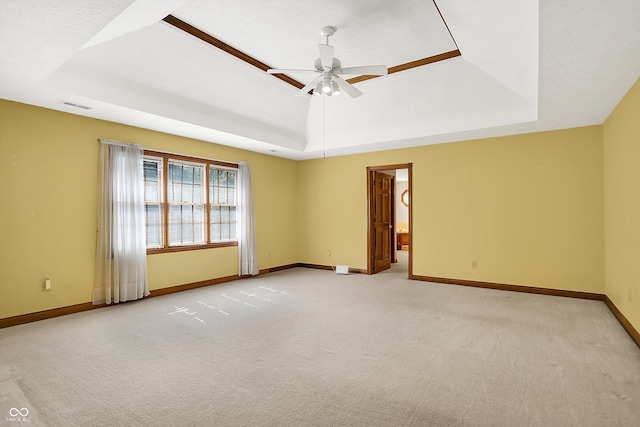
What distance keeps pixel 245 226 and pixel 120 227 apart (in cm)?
227

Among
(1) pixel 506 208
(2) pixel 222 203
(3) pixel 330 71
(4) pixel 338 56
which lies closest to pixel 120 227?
(2) pixel 222 203

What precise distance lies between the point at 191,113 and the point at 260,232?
296cm

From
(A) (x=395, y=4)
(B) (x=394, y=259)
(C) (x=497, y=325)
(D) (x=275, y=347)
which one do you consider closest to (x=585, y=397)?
(C) (x=497, y=325)

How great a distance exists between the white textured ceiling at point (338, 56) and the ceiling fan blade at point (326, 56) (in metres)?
0.48

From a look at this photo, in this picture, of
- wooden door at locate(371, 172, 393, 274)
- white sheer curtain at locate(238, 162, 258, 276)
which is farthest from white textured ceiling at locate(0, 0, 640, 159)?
wooden door at locate(371, 172, 393, 274)

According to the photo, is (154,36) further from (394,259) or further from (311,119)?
(394,259)

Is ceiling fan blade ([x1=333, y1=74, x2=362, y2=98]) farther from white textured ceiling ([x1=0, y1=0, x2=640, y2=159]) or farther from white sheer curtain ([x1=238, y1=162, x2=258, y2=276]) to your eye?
white sheer curtain ([x1=238, y1=162, x2=258, y2=276])

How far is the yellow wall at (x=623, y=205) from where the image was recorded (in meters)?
3.34

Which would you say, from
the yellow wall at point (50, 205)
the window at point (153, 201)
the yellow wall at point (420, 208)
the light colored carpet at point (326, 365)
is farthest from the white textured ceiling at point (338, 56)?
the light colored carpet at point (326, 365)

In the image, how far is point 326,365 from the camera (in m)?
2.83

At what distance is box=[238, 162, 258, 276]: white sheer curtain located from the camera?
654cm

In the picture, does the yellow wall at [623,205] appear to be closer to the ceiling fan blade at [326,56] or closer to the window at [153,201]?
the ceiling fan blade at [326,56]

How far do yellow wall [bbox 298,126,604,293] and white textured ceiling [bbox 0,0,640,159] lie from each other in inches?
17.3

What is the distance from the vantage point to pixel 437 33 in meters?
3.81
